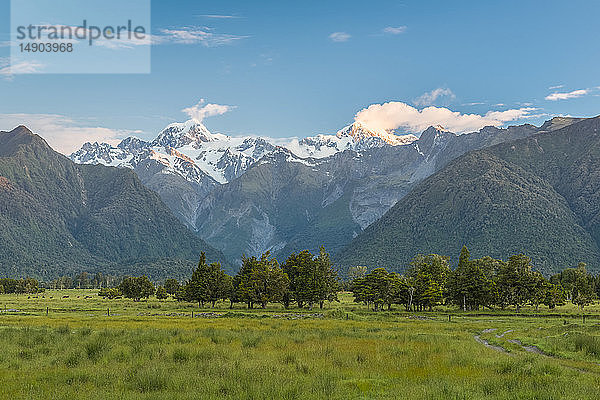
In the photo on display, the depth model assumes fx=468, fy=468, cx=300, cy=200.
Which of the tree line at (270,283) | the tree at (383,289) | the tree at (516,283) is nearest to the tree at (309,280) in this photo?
the tree line at (270,283)

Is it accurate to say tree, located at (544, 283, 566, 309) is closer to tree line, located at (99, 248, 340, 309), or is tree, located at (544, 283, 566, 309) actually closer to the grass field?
tree line, located at (99, 248, 340, 309)

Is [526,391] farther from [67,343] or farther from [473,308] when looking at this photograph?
[473,308]

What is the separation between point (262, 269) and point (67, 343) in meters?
69.5

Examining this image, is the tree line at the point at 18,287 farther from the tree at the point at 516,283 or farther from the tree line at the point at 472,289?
the tree at the point at 516,283

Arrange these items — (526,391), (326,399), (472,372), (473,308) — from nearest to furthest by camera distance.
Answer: (326,399)
(526,391)
(472,372)
(473,308)

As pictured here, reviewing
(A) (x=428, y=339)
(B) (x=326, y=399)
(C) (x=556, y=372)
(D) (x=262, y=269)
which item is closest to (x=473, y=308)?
(D) (x=262, y=269)

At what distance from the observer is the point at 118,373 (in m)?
22.4

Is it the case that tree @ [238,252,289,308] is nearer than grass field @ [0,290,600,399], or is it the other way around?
grass field @ [0,290,600,399]

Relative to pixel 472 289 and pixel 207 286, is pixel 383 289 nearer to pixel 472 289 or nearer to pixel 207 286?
pixel 472 289

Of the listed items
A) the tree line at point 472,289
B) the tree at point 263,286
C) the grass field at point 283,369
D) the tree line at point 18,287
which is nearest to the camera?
the grass field at point 283,369

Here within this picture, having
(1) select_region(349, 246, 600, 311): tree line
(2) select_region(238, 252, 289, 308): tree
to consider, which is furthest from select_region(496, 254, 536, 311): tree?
(2) select_region(238, 252, 289, 308): tree

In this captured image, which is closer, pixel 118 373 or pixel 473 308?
pixel 118 373

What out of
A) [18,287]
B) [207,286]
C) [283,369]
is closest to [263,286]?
[207,286]

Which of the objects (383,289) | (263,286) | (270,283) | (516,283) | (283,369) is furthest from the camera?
(270,283)
